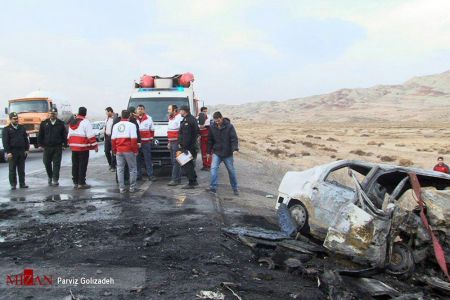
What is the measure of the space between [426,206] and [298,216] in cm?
202

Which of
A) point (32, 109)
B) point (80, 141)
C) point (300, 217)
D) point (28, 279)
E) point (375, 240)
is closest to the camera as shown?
point (28, 279)

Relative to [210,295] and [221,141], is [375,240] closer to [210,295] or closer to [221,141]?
[210,295]

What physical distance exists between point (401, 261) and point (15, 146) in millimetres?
8562

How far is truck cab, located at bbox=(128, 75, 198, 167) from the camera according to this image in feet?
41.2

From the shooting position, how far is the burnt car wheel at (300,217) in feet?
23.5

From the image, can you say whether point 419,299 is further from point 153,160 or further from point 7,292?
point 153,160

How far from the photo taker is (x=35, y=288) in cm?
455

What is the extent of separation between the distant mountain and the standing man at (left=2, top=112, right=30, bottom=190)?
11310 cm

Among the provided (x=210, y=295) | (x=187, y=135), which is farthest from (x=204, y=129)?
(x=210, y=295)

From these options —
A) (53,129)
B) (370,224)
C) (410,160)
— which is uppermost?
(53,129)

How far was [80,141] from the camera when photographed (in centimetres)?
1042

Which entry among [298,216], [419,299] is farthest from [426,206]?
[298,216]

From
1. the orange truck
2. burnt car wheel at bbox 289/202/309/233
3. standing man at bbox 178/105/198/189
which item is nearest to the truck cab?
standing man at bbox 178/105/198/189

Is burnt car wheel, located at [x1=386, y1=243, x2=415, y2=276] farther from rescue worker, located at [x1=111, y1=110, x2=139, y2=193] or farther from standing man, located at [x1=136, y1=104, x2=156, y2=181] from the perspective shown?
standing man, located at [x1=136, y1=104, x2=156, y2=181]
